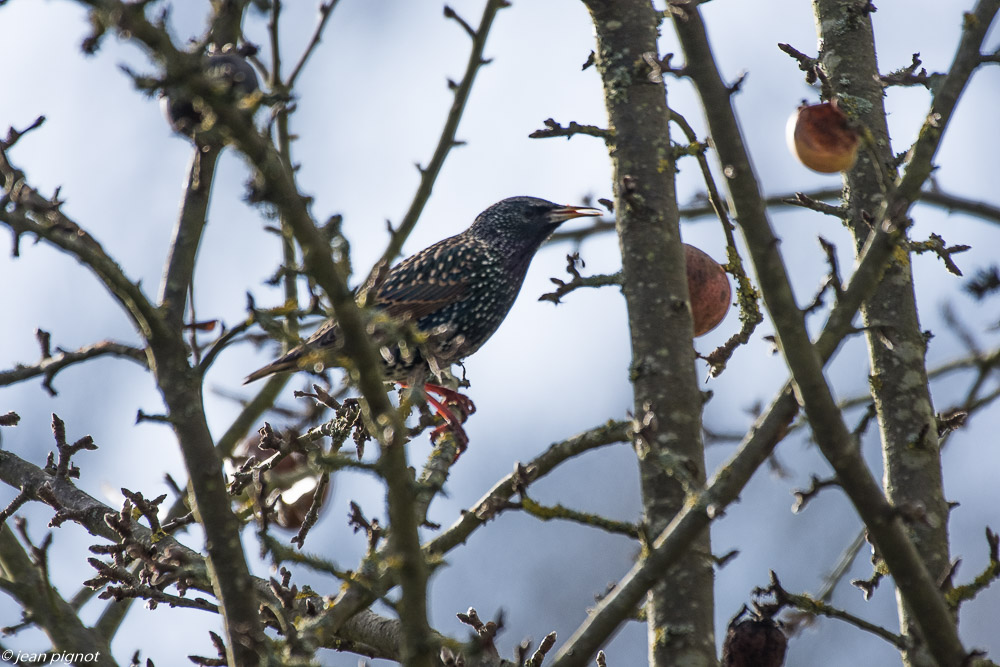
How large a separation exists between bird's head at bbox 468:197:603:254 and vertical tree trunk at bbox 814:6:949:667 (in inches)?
75.2

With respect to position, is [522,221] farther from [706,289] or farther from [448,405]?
[706,289]

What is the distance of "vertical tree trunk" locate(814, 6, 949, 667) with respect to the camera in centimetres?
305

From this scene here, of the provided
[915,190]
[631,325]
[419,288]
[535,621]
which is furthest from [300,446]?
[535,621]

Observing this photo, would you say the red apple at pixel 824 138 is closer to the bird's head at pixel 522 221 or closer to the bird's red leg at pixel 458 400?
the bird's red leg at pixel 458 400

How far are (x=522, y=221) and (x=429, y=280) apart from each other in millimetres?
837

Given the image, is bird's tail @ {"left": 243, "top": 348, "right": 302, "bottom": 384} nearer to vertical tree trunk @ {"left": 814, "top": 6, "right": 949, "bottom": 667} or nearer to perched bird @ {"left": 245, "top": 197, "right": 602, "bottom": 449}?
perched bird @ {"left": 245, "top": 197, "right": 602, "bottom": 449}

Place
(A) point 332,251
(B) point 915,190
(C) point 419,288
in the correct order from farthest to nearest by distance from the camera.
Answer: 1. (C) point 419,288
2. (B) point 915,190
3. (A) point 332,251

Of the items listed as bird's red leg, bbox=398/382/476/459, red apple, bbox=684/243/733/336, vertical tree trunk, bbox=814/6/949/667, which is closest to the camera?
vertical tree trunk, bbox=814/6/949/667

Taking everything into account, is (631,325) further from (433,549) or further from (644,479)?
(433,549)

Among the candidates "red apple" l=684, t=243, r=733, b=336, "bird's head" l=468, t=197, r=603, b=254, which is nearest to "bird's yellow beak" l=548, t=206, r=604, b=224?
"bird's head" l=468, t=197, r=603, b=254

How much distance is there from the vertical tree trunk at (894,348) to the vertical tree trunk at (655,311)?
0.53 metres

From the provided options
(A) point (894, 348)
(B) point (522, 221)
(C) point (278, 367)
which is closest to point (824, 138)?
(A) point (894, 348)

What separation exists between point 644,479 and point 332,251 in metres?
1.29

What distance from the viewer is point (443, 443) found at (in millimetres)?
3432
